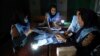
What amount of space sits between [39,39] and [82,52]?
81 centimetres

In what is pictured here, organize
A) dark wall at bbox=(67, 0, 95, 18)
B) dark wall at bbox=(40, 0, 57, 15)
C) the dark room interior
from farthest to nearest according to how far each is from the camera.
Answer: dark wall at bbox=(40, 0, 57, 15) → dark wall at bbox=(67, 0, 95, 18) → the dark room interior

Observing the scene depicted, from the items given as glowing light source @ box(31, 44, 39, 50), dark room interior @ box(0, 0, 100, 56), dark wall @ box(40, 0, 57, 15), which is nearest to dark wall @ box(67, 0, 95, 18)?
dark room interior @ box(0, 0, 100, 56)

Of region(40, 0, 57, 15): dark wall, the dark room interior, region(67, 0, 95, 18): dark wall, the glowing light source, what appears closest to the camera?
the glowing light source

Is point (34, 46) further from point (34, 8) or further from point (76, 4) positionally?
point (76, 4)

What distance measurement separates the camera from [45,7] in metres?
5.75

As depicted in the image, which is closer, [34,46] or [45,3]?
[34,46]

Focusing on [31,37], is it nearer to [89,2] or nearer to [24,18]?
[24,18]

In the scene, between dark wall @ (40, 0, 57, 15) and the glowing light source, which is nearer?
the glowing light source

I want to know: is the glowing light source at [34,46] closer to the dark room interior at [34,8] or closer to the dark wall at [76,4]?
the dark room interior at [34,8]

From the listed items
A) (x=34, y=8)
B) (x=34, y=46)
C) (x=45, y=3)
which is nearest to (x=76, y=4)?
(x=45, y=3)

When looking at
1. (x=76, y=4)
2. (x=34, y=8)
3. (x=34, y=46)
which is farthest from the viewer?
(x=34, y=8)

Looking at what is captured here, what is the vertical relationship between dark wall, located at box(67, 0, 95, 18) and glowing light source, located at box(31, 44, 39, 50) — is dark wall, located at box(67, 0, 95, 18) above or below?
above

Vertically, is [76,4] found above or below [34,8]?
above

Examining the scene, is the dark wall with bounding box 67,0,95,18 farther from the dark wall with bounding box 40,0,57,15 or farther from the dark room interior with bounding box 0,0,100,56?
the dark wall with bounding box 40,0,57,15
